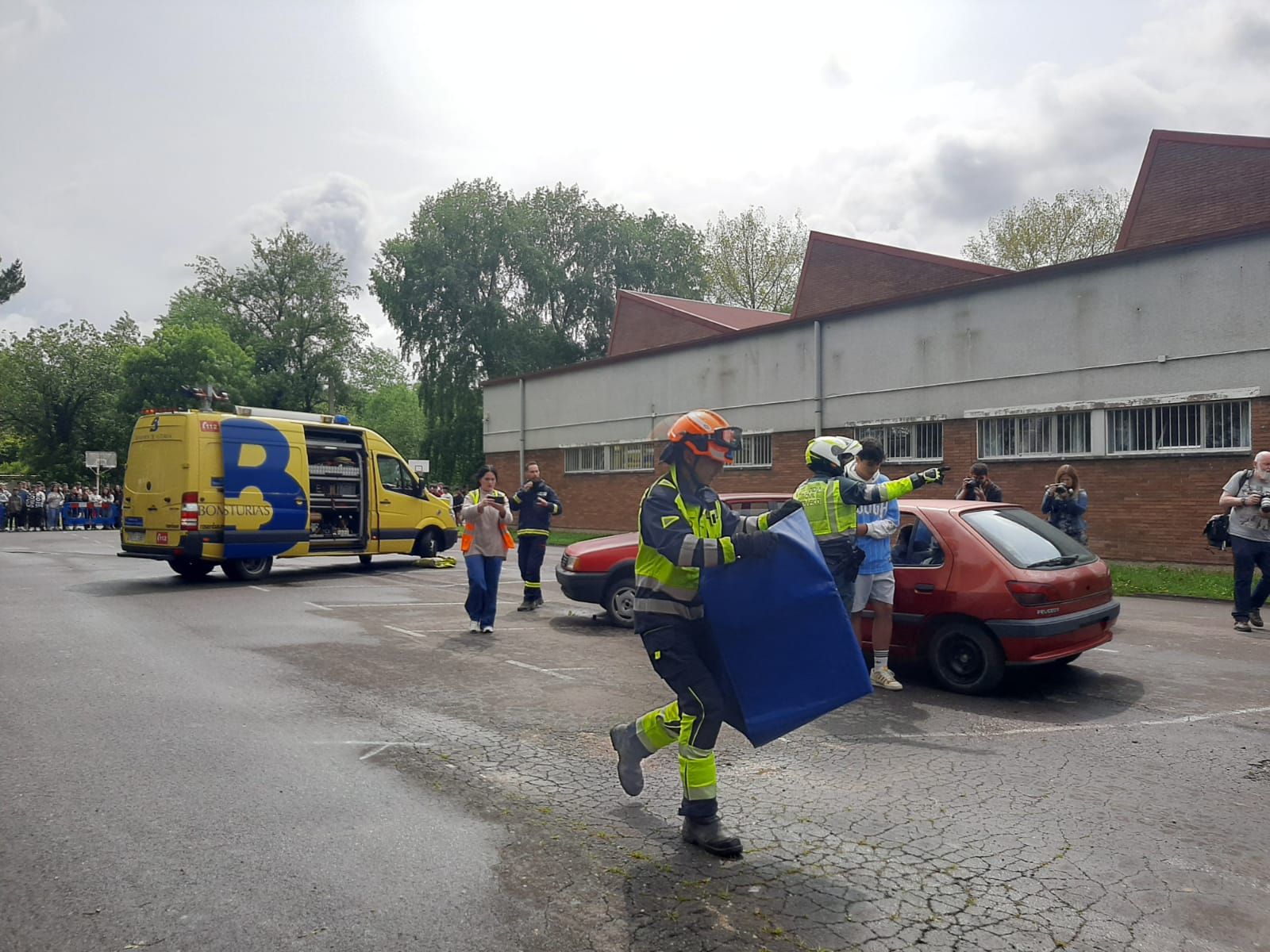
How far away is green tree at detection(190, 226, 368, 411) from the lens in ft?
182

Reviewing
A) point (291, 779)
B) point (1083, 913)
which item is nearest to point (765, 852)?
point (1083, 913)

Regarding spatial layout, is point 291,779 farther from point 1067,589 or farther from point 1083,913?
point 1067,589

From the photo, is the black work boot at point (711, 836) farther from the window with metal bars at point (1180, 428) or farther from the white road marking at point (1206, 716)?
the window with metal bars at point (1180, 428)

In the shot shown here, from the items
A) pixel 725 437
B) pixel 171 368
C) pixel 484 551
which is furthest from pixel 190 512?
pixel 171 368

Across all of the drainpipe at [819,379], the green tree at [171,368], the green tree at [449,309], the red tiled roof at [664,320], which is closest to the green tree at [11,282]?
the green tree at [171,368]

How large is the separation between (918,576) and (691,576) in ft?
11.9

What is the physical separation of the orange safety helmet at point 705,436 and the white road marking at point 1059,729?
2432 mm

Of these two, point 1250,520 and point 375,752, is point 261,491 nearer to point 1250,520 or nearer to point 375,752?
point 375,752

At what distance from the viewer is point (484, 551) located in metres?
9.42

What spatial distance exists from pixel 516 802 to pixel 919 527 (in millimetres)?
4097

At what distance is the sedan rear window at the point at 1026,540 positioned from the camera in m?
6.84

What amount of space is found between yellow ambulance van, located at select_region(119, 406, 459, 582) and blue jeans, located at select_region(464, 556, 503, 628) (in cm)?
618

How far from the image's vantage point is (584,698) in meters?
6.59

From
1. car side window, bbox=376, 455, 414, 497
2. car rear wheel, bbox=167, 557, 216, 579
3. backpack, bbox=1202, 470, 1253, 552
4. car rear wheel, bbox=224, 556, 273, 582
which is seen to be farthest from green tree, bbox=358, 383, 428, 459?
backpack, bbox=1202, 470, 1253, 552
